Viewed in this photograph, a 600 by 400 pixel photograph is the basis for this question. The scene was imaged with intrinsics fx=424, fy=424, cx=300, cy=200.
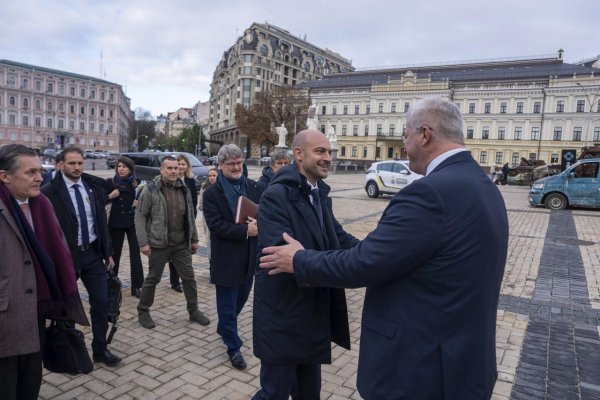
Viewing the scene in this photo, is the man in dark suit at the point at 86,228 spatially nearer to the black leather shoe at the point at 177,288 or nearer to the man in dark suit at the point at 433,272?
the black leather shoe at the point at 177,288

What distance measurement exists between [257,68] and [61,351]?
3806 inches

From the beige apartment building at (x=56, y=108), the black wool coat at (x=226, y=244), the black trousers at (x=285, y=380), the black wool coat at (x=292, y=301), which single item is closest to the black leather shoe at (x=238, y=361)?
the black wool coat at (x=226, y=244)

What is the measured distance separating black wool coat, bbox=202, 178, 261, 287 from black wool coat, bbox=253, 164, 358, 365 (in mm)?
1548

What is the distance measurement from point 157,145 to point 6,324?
12153cm

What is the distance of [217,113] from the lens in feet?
389

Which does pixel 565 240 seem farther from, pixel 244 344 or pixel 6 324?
pixel 6 324

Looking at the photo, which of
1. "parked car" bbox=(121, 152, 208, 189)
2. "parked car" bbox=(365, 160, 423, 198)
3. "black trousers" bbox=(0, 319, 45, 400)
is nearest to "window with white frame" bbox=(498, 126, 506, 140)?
"parked car" bbox=(365, 160, 423, 198)

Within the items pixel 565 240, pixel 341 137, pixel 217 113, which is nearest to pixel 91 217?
pixel 565 240

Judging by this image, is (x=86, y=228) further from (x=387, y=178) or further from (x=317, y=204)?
(x=387, y=178)

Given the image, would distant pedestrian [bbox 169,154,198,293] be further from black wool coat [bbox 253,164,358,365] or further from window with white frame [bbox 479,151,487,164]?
window with white frame [bbox 479,151,487,164]

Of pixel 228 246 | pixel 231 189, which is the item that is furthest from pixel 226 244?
pixel 231 189

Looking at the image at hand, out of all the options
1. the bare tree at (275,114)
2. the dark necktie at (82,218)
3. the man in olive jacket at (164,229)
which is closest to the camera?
the dark necktie at (82,218)

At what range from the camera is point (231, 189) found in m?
4.13

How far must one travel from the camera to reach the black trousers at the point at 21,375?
7.93 ft
